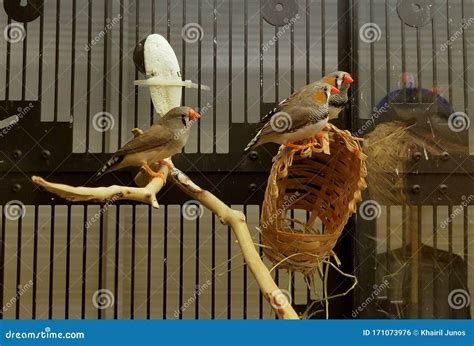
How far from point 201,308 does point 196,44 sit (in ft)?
1.67

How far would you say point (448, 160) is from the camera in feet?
3.58

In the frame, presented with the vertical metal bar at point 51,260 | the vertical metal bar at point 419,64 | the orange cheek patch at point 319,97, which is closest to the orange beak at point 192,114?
the orange cheek patch at point 319,97

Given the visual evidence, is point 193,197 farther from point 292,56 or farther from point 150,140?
point 292,56

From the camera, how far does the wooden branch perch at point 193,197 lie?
2.76ft

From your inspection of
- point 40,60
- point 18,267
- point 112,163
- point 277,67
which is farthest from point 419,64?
point 18,267

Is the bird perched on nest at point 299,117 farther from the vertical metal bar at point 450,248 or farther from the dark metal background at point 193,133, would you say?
the vertical metal bar at point 450,248

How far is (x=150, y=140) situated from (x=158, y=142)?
0.05 feet

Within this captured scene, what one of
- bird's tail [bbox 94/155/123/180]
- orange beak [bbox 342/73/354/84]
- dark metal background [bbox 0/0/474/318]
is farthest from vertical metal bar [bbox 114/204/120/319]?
orange beak [bbox 342/73/354/84]

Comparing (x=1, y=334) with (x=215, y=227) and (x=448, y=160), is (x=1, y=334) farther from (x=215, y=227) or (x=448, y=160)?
(x=448, y=160)

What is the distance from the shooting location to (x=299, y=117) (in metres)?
0.97

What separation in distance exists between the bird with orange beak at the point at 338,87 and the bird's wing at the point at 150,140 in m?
0.30

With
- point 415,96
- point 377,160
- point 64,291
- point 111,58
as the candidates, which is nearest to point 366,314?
point 377,160

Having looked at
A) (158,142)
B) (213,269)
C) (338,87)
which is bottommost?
(213,269)

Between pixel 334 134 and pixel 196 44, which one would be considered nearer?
pixel 334 134
